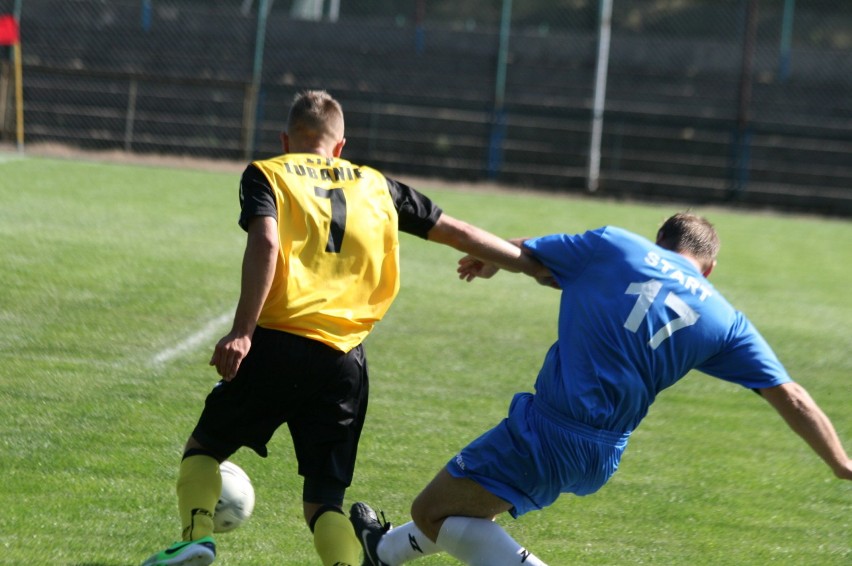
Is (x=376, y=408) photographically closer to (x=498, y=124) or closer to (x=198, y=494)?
(x=198, y=494)

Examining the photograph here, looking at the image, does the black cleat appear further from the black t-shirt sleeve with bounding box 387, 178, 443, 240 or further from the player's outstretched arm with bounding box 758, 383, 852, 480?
the player's outstretched arm with bounding box 758, 383, 852, 480

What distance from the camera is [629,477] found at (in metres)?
6.31

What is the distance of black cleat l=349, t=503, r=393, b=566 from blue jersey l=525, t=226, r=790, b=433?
1.03 meters

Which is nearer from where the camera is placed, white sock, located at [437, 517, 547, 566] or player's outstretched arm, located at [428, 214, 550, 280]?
white sock, located at [437, 517, 547, 566]

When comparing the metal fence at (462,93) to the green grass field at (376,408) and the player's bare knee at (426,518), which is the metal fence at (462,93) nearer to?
the green grass field at (376,408)

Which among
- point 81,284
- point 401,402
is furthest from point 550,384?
point 81,284

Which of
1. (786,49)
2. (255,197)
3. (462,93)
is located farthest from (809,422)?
(786,49)

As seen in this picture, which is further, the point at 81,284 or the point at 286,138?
the point at 81,284

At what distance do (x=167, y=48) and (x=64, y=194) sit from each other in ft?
44.7

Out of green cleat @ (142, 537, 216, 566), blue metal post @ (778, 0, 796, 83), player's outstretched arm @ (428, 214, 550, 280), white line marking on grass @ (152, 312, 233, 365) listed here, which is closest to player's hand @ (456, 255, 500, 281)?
→ player's outstretched arm @ (428, 214, 550, 280)

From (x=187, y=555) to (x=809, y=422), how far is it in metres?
2.08

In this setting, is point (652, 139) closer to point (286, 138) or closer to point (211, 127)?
point (211, 127)

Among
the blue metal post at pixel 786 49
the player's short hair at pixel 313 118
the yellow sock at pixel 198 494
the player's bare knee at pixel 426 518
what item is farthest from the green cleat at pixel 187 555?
the blue metal post at pixel 786 49

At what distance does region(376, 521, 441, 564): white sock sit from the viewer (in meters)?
4.42
